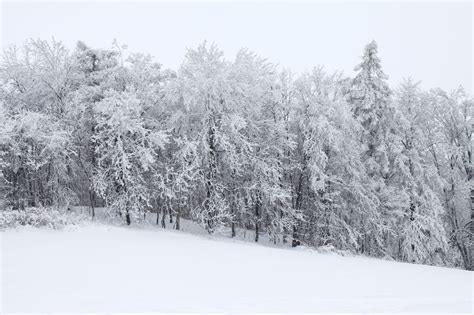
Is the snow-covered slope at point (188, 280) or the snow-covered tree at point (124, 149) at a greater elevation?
the snow-covered tree at point (124, 149)

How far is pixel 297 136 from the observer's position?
23281mm

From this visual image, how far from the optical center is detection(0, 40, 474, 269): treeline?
68.5 feet

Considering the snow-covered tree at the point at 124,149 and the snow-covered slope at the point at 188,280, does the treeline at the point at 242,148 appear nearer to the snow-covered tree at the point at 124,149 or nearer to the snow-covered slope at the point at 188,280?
the snow-covered tree at the point at 124,149

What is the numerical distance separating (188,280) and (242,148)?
1145 cm

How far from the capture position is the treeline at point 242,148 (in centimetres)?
2089

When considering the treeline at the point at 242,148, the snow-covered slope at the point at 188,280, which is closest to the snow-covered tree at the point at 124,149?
the treeline at the point at 242,148

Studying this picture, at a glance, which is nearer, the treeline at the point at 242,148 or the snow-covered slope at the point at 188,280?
the snow-covered slope at the point at 188,280

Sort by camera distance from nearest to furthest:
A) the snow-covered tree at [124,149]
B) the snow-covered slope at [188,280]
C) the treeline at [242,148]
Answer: the snow-covered slope at [188,280] → the snow-covered tree at [124,149] → the treeline at [242,148]

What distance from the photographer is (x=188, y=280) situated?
33.1ft

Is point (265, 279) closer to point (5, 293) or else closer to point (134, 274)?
point (134, 274)

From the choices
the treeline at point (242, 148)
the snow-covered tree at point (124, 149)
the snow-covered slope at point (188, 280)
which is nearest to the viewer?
the snow-covered slope at point (188, 280)

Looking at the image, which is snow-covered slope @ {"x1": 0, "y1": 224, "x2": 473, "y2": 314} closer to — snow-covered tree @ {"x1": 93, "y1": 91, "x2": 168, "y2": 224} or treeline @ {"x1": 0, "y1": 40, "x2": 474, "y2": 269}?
snow-covered tree @ {"x1": 93, "y1": 91, "x2": 168, "y2": 224}

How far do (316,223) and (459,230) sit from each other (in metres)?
11.0

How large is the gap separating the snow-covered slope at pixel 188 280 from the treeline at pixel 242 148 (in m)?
6.46
